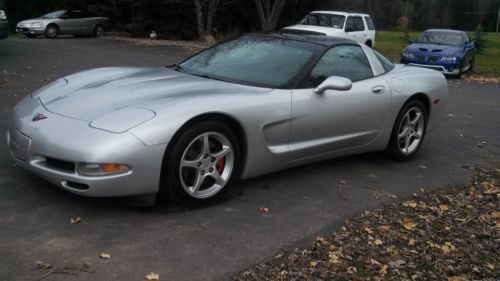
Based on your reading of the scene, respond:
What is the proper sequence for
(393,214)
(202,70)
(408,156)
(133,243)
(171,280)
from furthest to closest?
(408,156) → (202,70) → (393,214) → (133,243) → (171,280)

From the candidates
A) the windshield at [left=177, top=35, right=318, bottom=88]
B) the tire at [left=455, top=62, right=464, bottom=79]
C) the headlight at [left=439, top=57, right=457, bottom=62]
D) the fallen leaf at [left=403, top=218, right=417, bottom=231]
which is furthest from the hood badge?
the tire at [left=455, top=62, right=464, bottom=79]

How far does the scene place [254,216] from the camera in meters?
4.11

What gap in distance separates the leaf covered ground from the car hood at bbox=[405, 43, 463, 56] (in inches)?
495

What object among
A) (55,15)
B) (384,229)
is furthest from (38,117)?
(55,15)

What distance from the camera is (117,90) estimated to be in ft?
14.3

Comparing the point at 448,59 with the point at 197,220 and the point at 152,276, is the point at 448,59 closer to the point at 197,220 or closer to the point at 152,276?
the point at 197,220

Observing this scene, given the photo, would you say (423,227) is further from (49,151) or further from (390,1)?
(390,1)

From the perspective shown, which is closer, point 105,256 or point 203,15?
point 105,256

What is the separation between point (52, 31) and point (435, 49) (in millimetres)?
15446

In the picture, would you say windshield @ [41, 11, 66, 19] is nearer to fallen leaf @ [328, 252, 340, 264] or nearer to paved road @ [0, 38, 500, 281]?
paved road @ [0, 38, 500, 281]

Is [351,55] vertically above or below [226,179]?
above

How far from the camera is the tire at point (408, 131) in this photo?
19.1 feet

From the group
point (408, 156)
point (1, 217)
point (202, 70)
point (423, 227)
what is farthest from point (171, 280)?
point (408, 156)

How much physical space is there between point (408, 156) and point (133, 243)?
360cm
